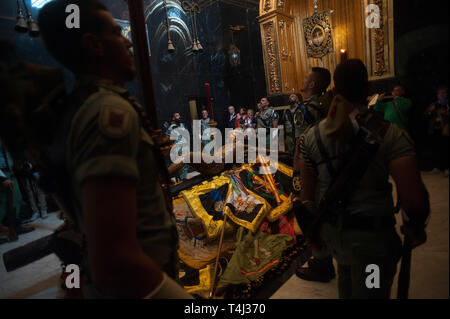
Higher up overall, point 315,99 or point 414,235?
point 315,99

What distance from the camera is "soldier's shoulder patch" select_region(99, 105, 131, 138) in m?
0.69

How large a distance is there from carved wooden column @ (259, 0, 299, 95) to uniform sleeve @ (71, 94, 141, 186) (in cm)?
765

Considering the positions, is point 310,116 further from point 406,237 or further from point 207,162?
point 406,237

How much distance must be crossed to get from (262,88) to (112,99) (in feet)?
26.2

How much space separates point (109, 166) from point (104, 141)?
8cm

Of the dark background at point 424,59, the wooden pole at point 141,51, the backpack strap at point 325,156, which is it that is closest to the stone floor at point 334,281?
the dark background at point 424,59

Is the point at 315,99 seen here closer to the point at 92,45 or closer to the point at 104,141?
the point at 92,45

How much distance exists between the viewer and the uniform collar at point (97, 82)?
2.77 feet

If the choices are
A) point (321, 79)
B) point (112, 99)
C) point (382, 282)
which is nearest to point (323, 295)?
point (382, 282)

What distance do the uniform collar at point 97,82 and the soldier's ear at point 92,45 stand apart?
0.08m

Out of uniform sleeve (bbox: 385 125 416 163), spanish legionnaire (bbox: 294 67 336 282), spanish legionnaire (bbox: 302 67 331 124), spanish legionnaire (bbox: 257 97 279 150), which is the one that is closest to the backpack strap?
uniform sleeve (bbox: 385 125 416 163)

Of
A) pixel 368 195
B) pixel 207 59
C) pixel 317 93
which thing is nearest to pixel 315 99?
pixel 317 93

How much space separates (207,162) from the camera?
302cm

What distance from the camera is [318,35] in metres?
8.17
